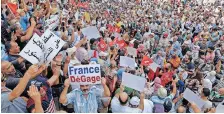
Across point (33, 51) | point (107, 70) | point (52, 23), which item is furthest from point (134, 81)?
point (52, 23)

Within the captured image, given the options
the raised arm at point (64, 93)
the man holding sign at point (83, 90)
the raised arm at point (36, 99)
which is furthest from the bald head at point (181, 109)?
the raised arm at point (36, 99)

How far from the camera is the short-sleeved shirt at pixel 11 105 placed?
407 centimetres

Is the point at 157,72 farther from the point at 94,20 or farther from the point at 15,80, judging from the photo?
the point at 94,20

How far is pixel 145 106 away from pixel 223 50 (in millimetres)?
6347

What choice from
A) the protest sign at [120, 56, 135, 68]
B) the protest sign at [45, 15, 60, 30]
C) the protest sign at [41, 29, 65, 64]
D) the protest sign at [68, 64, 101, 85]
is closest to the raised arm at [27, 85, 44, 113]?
the protest sign at [68, 64, 101, 85]

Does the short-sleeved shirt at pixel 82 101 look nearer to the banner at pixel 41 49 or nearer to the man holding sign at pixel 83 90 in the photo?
the man holding sign at pixel 83 90

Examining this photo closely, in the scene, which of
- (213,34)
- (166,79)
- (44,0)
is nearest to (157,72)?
(166,79)

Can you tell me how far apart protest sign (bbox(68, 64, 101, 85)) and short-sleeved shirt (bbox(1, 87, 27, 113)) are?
37.3 inches

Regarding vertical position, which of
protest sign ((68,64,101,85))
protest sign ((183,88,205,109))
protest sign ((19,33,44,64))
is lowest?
protest sign ((183,88,205,109))

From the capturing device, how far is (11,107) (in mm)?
4090

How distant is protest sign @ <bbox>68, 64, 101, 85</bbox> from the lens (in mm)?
4945

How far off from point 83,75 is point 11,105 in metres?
→ 1.18

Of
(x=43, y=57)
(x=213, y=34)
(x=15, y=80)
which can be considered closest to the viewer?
(x=15, y=80)

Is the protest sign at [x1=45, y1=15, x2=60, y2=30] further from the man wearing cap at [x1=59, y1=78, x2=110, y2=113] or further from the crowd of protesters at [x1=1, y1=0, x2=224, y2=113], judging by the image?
the man wearing cap at [x1=59, y1=78, x2=110, y2=113]
